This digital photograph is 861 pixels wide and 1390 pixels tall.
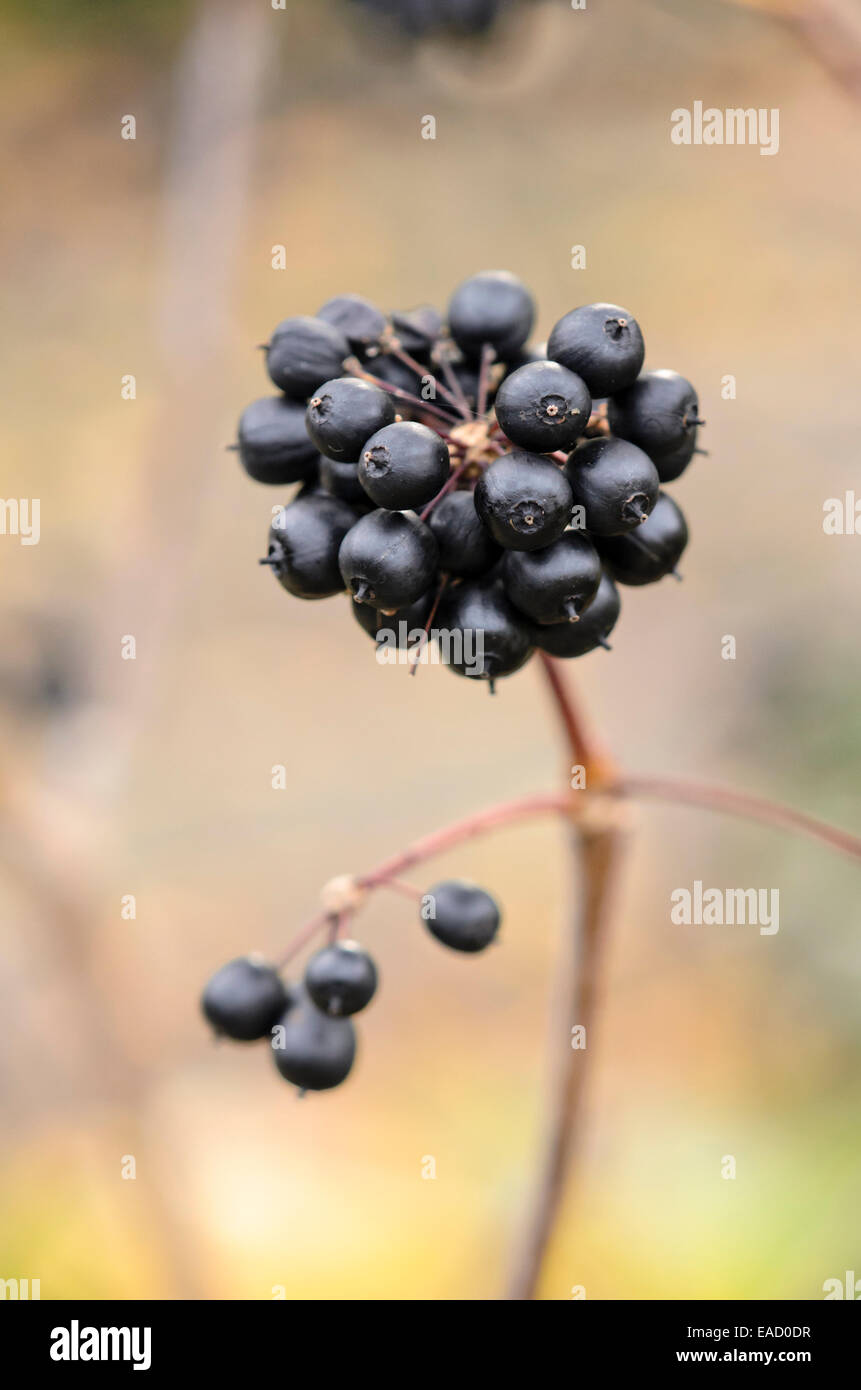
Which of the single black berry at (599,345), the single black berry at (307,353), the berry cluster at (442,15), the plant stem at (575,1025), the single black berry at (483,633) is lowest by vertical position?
the plant stem at (575,1025)

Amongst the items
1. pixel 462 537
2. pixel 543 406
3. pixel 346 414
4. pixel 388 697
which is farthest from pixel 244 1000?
pixel 388 697

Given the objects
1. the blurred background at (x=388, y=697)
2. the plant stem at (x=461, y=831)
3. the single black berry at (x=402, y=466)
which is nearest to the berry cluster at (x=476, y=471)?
the single black berry at (x=402, y=466)

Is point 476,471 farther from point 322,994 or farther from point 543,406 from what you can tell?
point 322,994

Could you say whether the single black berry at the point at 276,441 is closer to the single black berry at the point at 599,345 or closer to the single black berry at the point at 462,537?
the single black berry at the point at 462,537

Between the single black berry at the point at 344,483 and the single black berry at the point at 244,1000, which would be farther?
the single black berry at the point at 244,1000

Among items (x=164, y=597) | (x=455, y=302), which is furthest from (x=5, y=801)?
(x=455, y=302)

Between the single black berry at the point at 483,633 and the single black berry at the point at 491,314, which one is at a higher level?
the single black berry at the point at 491,314

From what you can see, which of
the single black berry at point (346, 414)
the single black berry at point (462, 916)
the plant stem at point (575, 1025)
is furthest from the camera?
the plant stem at point (575, 1025)
